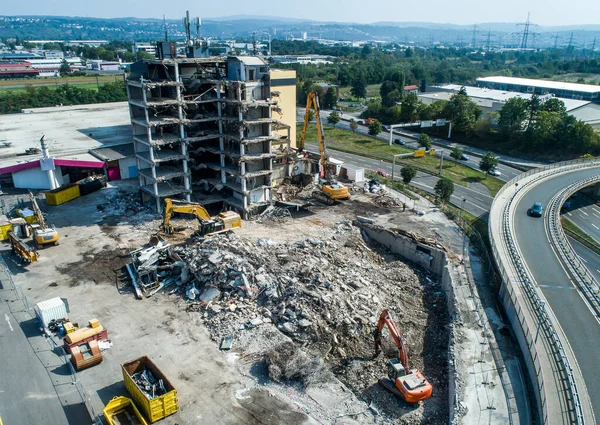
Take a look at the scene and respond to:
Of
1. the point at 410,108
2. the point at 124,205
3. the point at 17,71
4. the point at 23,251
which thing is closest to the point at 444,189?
the point at 124,205

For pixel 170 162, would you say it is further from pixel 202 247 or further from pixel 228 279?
pixel 228 279

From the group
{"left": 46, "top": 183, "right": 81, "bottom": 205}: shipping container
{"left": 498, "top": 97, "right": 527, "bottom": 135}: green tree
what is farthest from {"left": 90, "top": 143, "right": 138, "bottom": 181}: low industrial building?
{"left": 498, "top": 97, "right": 527, "bottom": 135}: green tree

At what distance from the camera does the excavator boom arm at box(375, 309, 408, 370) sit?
27938 millimetres

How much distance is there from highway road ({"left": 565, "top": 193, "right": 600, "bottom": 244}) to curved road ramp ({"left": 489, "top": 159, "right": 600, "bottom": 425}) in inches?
330

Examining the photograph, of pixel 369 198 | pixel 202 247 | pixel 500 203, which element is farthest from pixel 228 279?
pixel 500 203

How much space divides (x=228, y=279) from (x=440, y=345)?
16.3m

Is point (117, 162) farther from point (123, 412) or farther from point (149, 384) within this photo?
point (123, 412)

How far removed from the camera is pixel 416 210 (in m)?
52.8

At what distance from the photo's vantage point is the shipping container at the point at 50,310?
31491 mm

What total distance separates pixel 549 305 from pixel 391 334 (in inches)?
484

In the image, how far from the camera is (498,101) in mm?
112750

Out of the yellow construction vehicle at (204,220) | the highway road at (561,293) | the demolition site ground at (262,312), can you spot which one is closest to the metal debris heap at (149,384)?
the demolition site ground at (262,312)

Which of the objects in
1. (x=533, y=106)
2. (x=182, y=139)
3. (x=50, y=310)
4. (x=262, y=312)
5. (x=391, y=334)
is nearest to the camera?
(x=391, y=334)

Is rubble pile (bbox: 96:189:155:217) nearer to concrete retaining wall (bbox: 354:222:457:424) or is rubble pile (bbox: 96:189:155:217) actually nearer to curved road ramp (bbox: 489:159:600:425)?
concrete retaining wall (bbox: 354:222:457:424)
